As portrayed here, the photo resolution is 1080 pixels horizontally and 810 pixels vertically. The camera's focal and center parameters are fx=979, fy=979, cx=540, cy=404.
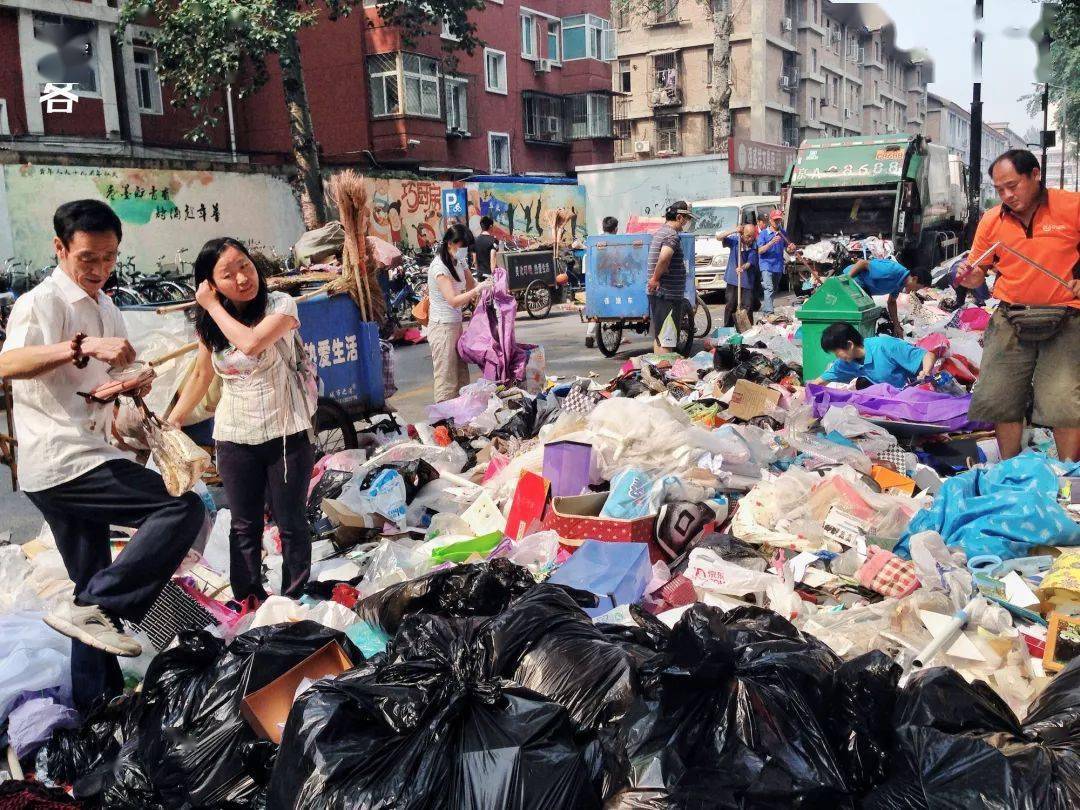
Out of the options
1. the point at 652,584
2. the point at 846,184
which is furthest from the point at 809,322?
the point at 846,184

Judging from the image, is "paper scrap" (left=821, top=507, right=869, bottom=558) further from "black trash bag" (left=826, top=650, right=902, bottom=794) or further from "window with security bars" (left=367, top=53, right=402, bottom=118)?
"window with security bars" (left=367, top=53, right=402, bottom=118)

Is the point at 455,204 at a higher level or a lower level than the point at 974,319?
higher

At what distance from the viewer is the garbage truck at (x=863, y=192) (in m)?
17.0

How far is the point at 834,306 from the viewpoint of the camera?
24.6ft

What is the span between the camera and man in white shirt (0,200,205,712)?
292 cm

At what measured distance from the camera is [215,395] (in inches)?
204

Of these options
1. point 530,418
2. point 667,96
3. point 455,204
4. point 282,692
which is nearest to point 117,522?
point 282,692

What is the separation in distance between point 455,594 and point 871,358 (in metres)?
4.56

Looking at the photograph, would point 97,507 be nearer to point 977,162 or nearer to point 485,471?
point 485,471

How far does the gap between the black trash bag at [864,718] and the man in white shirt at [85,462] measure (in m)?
1.99

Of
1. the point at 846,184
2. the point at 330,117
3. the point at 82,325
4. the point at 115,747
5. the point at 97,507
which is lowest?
the point at 115,747

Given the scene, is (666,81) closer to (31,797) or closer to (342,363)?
(342,363)

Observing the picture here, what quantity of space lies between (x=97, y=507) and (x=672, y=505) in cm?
232

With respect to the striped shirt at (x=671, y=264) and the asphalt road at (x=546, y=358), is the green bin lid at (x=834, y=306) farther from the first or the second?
the asphalt road at (x=546, y=358)
